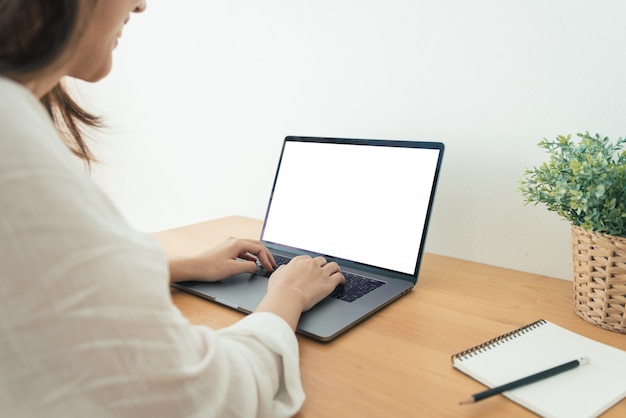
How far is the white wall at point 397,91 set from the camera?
A: 30.1 inches

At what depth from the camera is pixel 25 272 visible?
28 centimetres

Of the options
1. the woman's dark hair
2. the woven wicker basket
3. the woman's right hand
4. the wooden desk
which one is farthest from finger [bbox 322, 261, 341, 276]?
the woman's dark hair

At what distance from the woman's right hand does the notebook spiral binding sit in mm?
196

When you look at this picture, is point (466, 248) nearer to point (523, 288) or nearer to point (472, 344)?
point (523, 288)

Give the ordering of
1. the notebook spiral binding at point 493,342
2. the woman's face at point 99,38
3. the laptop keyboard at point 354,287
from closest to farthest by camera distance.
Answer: the woman's face at point 99,38, the notebook spiral binding at point 493,342, the laptop keyboard at point 354,287

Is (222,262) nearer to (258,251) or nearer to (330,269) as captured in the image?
(258,251)

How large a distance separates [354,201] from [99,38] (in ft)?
1.79

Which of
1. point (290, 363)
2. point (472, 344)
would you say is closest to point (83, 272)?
point (290, 363)

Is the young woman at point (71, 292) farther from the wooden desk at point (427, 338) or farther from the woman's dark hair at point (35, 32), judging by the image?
the wooden desk at point (427, 338)

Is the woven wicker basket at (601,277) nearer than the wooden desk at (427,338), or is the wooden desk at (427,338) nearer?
the wooden desk at (427,338)

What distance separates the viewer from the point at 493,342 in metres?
0.54

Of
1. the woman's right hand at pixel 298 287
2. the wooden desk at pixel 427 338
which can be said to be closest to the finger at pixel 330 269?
the woman's right hand at pixel 298 287

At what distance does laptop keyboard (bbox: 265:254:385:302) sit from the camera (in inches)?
26.7

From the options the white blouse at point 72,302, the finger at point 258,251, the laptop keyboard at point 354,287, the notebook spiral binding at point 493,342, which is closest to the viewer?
the white blouse at point 72,302
